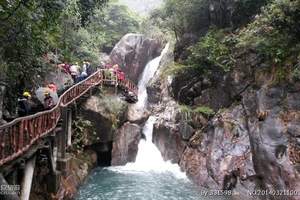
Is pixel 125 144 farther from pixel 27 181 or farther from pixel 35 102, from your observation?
pixel 27 181

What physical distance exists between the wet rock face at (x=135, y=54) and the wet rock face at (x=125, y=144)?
1332cm

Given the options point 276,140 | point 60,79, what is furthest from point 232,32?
point 60,79

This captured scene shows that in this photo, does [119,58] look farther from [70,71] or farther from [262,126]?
[262,126]

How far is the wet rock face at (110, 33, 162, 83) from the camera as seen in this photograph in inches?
1444

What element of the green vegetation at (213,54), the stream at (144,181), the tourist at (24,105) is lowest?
the stream at (144,181)

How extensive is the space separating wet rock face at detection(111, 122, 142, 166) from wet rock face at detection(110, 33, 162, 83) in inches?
524

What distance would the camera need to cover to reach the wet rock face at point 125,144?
75.0 feet

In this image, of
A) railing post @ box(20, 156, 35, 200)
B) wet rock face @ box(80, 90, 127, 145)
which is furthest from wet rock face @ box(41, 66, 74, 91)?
railing post @ box(20, 156, 35, 200)

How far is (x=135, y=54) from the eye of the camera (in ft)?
122

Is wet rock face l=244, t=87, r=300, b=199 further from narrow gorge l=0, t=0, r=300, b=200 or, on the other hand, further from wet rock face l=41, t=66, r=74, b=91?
wet rock face l=41, t=66, r=74, b=91

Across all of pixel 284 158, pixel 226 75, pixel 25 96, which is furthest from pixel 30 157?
pixel 226 75

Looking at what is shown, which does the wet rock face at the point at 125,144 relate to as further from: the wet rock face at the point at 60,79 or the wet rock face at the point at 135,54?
the wet rock face at the point at 135,54

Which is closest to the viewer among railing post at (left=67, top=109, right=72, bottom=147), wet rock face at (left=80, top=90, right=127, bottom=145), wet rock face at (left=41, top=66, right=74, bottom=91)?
railing post at (left=67, top=109, right=72, bottom=147)

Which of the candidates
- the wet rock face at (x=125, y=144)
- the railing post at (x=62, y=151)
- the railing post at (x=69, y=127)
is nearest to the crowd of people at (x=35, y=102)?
the railing post at (x=62, y=151)
